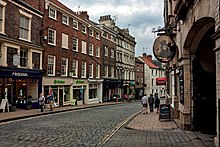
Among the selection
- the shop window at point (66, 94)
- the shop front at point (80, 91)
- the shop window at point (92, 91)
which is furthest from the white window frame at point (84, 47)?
the shop window at point (66, 94)

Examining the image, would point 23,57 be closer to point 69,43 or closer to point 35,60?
point 35,60

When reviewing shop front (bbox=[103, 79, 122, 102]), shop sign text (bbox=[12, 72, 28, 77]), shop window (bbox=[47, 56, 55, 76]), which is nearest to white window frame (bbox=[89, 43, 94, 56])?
shop front (bbox=[103, 79, 122, 102])

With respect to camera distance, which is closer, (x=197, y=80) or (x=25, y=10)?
(x=197, y=80)

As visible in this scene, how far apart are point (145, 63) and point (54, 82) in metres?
40.4

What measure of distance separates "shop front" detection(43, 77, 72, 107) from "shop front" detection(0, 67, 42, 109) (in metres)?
1.29

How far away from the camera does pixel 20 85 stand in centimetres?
2248

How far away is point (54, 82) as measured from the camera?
1048 inches

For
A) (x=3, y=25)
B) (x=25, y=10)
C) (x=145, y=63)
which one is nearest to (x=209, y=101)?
(x=3, y=25)

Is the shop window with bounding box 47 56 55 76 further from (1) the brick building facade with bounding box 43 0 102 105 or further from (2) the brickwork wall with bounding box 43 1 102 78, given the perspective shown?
(2) the brickwork wall with bounding box 43 1 102 78

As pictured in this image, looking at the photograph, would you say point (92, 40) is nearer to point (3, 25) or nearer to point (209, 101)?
point (3, 25)

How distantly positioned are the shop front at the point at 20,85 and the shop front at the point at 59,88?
1289mm

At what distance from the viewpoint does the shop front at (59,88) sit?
2573 cm

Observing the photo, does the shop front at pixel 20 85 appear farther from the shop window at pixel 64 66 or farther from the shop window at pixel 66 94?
the shop window at pixel 66 94

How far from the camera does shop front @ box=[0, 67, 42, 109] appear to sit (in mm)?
20000
